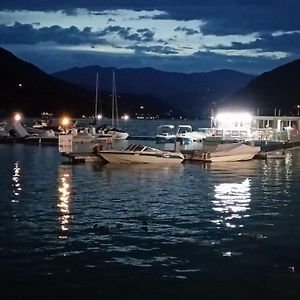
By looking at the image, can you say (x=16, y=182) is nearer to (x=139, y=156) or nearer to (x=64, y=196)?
(x=64, y=196)

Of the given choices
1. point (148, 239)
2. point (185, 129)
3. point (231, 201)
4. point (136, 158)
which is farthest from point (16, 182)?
point (185, 129)

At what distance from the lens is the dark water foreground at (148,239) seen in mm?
14836

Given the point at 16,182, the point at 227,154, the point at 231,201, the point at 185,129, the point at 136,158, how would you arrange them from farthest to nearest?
the point at 185,129, the point at 227,154, the point at 136,158, the point at 16,182, the point at 231,201

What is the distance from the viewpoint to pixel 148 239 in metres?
19.6

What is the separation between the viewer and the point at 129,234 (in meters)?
20.3

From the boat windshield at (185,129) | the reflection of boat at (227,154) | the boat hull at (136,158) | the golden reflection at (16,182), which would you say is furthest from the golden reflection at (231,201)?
the boat windshield at (185,129)

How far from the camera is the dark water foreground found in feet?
48.7

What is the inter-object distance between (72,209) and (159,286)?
10.9 m

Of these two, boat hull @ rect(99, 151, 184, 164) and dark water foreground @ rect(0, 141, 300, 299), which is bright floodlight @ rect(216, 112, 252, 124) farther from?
dark water foreground @ rect(0, 141, 300, 299)

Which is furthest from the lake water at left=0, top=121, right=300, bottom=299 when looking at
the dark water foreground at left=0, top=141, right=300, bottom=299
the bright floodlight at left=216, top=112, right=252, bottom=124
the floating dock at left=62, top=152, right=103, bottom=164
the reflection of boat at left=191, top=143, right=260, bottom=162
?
the bright floodlight at left=216, top=112, right=252, bottom=124

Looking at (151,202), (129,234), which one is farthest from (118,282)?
(151,202)

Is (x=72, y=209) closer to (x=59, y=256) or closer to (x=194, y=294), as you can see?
(x=59, y=256)

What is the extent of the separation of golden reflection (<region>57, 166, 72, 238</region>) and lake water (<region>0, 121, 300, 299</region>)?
0.05 m

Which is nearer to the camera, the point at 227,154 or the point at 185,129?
the point at 227,154
